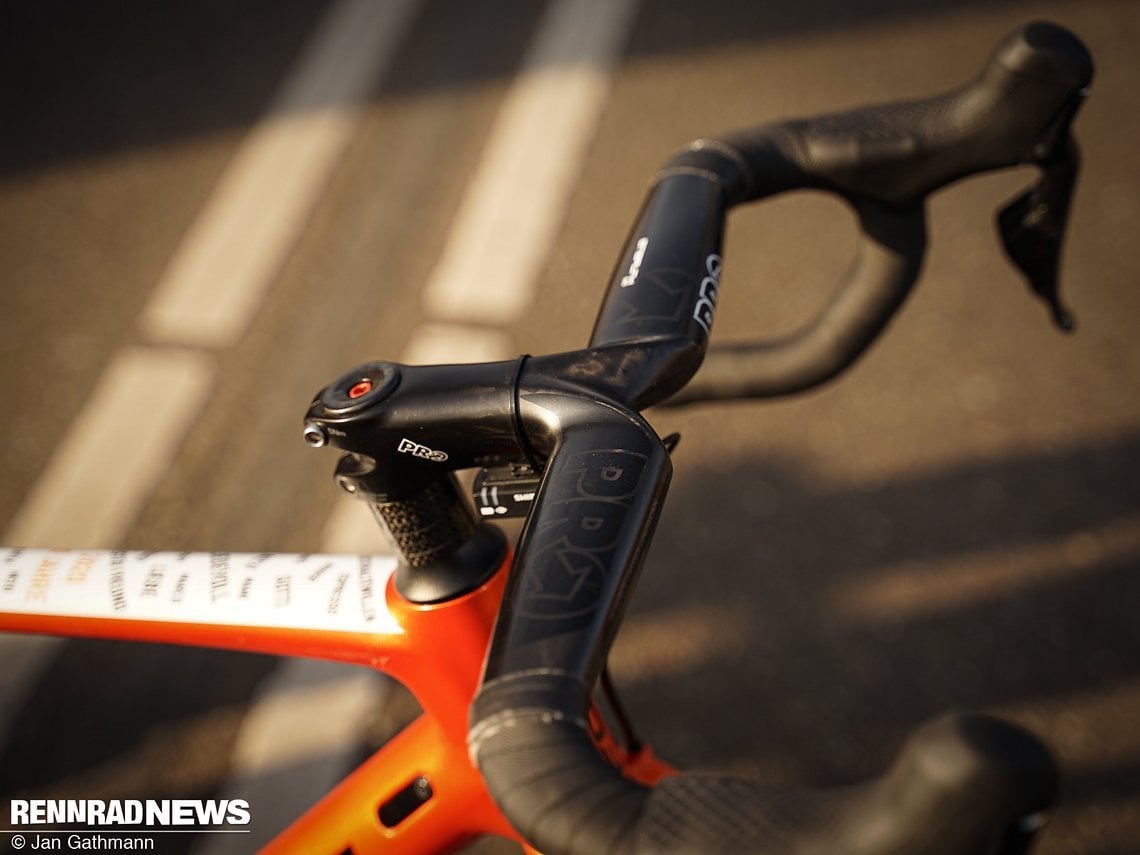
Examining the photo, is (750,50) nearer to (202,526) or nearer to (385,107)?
(385,107)

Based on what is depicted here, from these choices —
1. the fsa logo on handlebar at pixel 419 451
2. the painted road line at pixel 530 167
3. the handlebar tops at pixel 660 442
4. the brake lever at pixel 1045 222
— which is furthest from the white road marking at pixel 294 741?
the brake lever at pixel 1045 222

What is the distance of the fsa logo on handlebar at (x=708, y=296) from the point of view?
969 mm

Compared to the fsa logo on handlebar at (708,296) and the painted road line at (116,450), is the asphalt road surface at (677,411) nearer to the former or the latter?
the painted road line at (116,450)

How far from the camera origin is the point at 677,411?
5.86 ft

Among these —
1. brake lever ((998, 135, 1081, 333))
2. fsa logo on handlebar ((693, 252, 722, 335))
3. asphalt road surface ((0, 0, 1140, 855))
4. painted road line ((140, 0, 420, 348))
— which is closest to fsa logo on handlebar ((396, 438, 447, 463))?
fsa logo on handlebar ((693, 252, 722, 335))

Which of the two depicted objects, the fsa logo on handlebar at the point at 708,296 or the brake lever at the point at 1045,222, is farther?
the brake lever at the point at 1045,222

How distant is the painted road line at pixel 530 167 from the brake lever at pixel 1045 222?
1.90 m

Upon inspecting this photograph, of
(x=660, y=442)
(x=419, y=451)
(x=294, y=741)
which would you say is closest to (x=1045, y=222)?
(x=660, y=442)

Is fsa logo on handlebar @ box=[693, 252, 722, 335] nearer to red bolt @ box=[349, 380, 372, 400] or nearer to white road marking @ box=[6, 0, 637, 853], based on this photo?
red bolt @ box=[349, 380, 372, 400]

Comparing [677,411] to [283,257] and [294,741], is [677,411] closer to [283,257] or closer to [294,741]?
[294,741]

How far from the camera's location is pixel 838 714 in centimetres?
212

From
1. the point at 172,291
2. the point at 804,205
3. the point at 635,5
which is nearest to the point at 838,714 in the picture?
the point at 804,205

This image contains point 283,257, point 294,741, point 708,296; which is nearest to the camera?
point 708,296

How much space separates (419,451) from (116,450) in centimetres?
219
